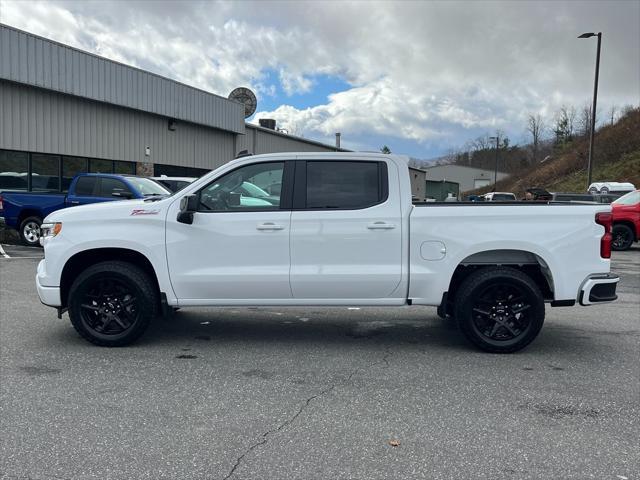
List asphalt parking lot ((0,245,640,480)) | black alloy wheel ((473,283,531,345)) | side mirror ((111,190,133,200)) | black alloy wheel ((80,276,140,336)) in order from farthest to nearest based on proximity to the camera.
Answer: side mirror ((111,190,133,200)), black alloy wheel ((80,276,140,336)), black alloy wheel ((473,283,531,345)), asphalt parking lot ((0,245,640,480))

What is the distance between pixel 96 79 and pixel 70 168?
3.21 meters

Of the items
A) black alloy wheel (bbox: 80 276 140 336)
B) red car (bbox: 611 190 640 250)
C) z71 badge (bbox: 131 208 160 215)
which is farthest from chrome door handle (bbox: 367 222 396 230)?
red car (bbox: 611 190 640 250)

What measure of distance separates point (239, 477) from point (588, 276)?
3843mm

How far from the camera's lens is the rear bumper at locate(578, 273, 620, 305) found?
17.0ft

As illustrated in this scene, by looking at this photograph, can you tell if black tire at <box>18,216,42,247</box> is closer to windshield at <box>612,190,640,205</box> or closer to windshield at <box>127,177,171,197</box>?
windshield at <box>127,177,171,197</box>

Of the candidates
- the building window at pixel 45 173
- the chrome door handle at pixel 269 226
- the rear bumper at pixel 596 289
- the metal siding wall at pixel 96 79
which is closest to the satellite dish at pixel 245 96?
the metal siding wall at pixel 96 79

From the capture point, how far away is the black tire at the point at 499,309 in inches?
204

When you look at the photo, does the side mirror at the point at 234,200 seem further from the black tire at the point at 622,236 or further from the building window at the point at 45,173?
the building window at the point at 45,173

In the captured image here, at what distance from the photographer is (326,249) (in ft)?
17.1

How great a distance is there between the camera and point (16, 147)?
649 inches

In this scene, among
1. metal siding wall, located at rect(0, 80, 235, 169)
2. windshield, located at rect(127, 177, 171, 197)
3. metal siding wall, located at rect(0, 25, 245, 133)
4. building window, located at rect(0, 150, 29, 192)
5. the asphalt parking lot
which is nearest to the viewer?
the asphalt parking lot

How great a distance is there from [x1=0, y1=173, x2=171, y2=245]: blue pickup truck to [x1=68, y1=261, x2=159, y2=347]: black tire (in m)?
7.38

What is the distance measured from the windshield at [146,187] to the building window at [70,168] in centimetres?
662

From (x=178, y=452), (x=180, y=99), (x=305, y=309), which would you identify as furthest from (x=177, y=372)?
(x=180, y=99)
